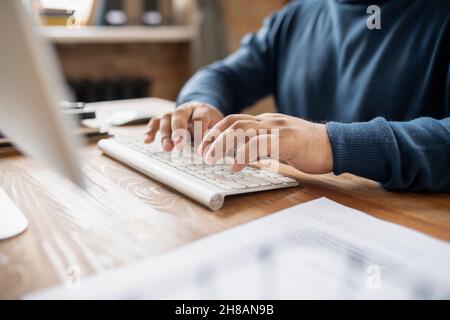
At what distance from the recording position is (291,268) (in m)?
0.38

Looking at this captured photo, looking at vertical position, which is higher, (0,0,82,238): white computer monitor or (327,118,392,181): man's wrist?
(0,0,82,238): white computer monitor

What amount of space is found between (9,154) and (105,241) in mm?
476

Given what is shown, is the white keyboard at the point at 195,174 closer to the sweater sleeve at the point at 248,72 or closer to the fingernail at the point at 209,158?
the fingernail at the point at 209,158

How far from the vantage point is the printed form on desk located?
1.13ft

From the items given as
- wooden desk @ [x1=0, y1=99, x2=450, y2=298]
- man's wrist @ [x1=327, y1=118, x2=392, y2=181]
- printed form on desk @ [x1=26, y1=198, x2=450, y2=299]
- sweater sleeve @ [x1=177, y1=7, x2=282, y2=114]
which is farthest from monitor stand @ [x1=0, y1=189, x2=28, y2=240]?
sweater sleeve @ [x1=177, y1=7, x2=282, y2=114]

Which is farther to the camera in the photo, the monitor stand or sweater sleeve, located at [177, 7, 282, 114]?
sweater sleeve, located at [177, 7, 282, 114]

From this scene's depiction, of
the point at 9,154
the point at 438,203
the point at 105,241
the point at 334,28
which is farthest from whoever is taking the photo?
the point at 334,28

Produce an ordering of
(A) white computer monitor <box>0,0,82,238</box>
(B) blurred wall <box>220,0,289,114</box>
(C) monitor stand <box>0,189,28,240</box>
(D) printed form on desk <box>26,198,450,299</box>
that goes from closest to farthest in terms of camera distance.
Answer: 1. (A) white computer monitor <box>0,0,82,238</box>
2. (D) printed form on desk <box>26,198,450,299</box>
3. (C) monitor stand <box>0,189,28,240</box>
4. (B) blurred wall <box>220,0,289,114</box>

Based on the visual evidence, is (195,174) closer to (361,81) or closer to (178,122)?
(178,122)

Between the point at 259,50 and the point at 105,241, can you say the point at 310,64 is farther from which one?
the point at 105,241

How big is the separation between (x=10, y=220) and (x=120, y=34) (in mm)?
2044

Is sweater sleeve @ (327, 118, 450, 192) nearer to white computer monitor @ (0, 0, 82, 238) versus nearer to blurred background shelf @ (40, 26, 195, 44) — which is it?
white computer monitor @ (0, 0, 82, 238)

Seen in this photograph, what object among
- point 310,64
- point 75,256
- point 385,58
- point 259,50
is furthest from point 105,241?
point 259,50

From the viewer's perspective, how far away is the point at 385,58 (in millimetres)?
959
